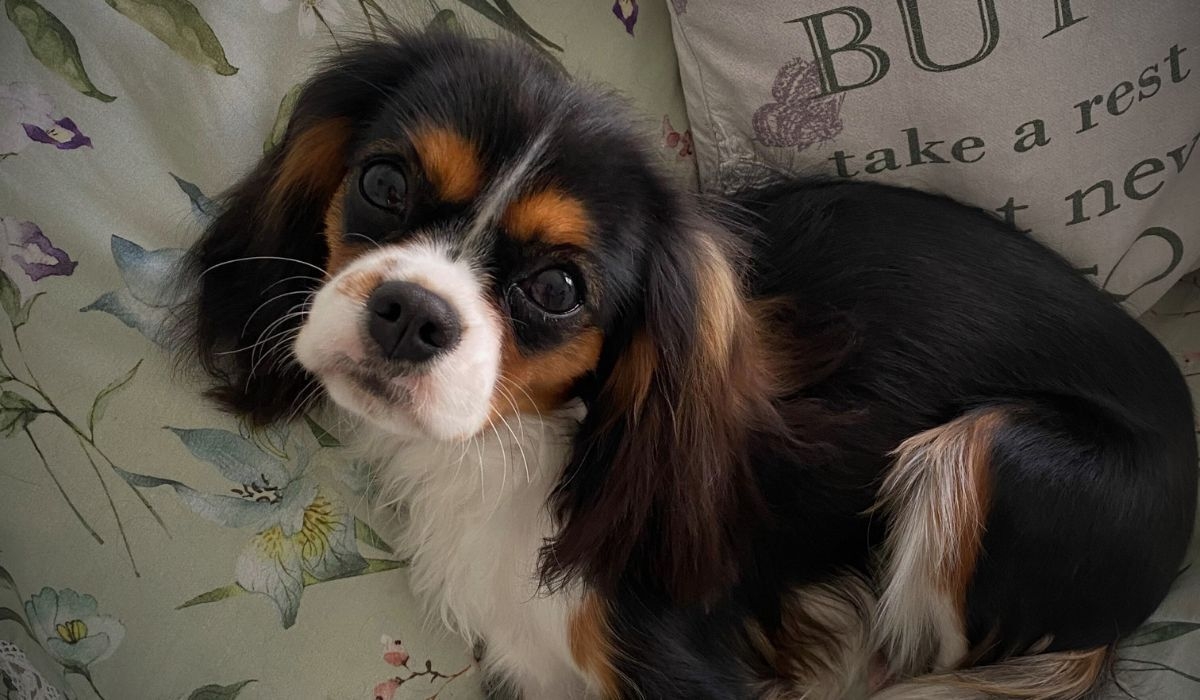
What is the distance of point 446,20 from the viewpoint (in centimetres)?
135

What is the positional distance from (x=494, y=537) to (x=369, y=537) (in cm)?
20

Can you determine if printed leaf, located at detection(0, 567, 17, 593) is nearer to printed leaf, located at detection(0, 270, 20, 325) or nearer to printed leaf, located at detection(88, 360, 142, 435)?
printed leaf, located at detection(88, 360, 142, 435)

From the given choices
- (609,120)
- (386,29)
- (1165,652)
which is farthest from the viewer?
(1165,652)

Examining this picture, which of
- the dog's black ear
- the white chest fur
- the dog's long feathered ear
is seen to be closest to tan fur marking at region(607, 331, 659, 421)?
the dog's long feathered ear

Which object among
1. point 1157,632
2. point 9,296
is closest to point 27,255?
point 9,296

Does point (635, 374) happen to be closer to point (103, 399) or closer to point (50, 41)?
point (103, 399)

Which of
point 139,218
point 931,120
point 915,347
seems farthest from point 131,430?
point 931,120

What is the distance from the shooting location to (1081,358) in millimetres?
1306

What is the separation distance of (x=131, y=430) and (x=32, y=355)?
14 centimetres

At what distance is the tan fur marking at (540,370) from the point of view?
3.41 ft

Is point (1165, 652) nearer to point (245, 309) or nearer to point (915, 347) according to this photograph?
point (915, 347)

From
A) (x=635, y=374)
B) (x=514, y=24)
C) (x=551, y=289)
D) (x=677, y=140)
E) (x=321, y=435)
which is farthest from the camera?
(x=677, y=140)

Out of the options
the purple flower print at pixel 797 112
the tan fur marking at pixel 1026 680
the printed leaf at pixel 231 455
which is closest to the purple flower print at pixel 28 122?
the printed leaf at pixel 231 455

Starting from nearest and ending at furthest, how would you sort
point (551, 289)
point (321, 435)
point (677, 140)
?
1. point (551, 289)
2. point (321, 435)
3. point (677, 140)
